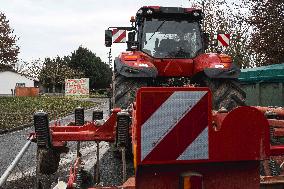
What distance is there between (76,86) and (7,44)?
20.1 meters

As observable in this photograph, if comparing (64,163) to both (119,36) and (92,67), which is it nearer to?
(119,36)

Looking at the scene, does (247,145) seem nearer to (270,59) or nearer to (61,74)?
(270,59)

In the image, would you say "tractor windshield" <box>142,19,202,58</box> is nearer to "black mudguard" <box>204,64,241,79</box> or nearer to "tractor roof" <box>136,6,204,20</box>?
"tractor roof" <box>136,6,204,20</box>

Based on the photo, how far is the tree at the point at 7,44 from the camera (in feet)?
175

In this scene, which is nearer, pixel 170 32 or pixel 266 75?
pixel 170 32

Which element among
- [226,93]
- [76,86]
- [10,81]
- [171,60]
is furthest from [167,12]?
[10,81]

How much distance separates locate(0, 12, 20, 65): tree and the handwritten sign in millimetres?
17503

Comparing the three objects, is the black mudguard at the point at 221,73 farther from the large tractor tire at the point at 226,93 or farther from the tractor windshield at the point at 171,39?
the tractor windshield at the point at 171,39

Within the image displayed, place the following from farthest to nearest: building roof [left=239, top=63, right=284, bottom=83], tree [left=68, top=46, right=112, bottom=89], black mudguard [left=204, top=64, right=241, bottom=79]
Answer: tree [left=68, top=46, right=112, bottom=89]
building roof [left=239, top=63, right=284, bottom=83]
black mudguard [left=204, top=64, right=241, bottom=79]

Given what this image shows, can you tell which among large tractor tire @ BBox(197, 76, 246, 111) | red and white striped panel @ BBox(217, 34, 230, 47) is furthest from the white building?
large tractor tire @ BBox(197, 76, 246, 111)

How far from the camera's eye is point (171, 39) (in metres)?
7.80

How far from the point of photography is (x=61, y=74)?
79062 mm

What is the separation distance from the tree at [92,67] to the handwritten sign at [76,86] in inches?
1269

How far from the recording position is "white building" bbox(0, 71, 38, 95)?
89.1 meters
